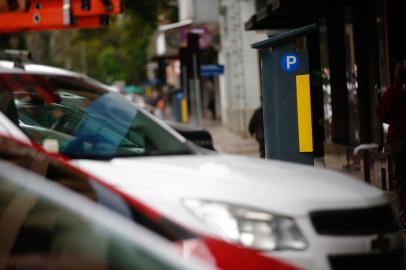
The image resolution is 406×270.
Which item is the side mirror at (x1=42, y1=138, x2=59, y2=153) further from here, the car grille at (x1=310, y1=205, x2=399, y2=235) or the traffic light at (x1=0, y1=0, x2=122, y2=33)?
the traffic light at (x1=0, y1=0, x2=122, y2=33)

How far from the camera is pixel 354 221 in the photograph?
226 inches

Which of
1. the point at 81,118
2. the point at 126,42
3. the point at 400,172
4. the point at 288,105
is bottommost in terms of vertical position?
the point at 400,172

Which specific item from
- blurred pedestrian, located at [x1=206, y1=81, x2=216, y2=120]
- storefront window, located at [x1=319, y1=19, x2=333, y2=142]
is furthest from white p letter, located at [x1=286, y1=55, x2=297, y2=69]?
blurred pedestrian, located at [x1=206, y1=81, x2=216, y2=120]

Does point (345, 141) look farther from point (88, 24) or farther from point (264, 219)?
point (264, 219)

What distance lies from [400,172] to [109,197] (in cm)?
754

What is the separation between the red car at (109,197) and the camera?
3.78m

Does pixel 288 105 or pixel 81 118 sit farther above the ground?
pixel 81 118

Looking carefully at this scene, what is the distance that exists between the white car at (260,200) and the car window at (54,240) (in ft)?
5.97

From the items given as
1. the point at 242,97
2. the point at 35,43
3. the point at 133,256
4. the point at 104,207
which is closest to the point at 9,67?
the point at 104,207

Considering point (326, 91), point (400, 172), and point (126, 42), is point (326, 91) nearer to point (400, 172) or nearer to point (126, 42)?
point (400, 172)

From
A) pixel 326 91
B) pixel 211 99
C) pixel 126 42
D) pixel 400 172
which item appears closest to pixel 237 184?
pixel 400 172

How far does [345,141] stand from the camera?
64.7ft

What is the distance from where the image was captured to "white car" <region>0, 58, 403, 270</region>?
5.53 m

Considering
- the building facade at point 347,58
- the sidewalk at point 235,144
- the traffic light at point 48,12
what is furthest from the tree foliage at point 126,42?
the building facade at point 347,58
